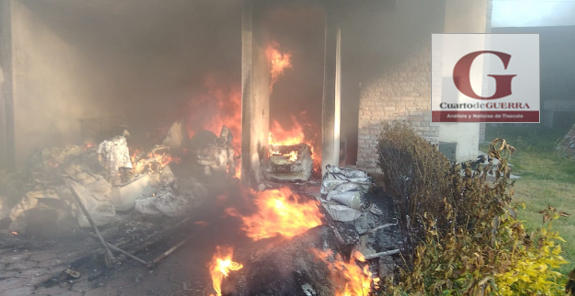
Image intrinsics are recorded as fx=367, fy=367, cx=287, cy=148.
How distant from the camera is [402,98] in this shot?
32.3 ft

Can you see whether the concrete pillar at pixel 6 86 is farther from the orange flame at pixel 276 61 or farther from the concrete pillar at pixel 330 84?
the concrete pillar at pixel 330 84

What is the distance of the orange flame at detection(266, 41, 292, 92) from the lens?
31.7 ft

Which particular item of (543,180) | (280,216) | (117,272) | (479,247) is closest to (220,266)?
(117,272)

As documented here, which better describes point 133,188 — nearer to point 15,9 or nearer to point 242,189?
point 242,189

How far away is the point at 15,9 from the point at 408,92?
9.49m

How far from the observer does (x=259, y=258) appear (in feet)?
15.5

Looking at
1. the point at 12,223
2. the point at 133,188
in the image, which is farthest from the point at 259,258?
the point at 12,223

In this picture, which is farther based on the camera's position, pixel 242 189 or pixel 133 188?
pixel 242 189

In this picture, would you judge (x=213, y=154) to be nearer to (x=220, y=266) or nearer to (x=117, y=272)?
(x=117, y=272)

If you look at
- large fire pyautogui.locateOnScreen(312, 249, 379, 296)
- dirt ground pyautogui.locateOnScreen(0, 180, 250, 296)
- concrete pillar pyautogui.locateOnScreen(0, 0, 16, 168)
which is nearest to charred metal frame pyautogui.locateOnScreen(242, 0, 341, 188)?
dirt ground pyautogui.locateOnScreen(0, 180, 250, 296)

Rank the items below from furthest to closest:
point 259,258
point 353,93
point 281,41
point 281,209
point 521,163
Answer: point 521,163
point 353,93
point 281,41
point 281,209
point 259,258

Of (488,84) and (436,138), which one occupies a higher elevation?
(488,84)

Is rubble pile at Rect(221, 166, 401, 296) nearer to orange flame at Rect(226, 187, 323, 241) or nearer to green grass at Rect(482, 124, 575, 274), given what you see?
orange flame at Rect(226, 187, 323, 241)

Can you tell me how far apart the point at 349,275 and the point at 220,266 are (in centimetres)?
179
